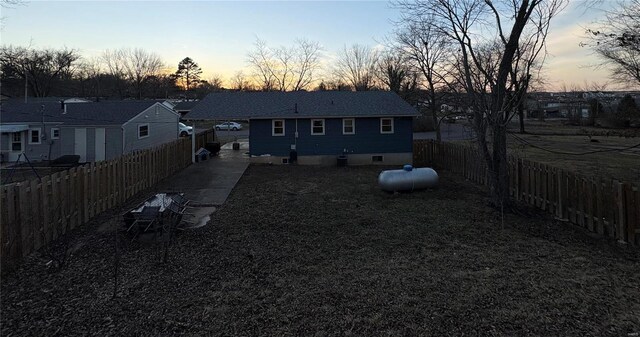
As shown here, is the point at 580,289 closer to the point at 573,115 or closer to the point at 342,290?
the point at 342,290

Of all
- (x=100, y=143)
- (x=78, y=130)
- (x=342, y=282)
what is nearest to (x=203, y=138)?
(x=100, y=143)

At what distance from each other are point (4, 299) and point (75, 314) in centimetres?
109

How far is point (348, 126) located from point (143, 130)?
12876mm

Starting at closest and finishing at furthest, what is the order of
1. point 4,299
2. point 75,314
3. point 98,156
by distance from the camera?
1. point 75,314
2. point 4,299
3. point 98,156

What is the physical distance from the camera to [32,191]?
232 inches

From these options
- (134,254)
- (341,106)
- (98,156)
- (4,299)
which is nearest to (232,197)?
(134,254)

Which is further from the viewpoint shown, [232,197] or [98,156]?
[98,156]

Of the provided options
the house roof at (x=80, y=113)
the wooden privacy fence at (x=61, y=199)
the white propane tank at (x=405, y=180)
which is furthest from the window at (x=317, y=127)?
the house roof at (x=80, y=113)

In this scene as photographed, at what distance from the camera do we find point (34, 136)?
2205 cm

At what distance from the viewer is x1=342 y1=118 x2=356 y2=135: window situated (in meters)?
19.1

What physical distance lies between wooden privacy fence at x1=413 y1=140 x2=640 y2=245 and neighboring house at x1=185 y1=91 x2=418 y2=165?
872 centimetres

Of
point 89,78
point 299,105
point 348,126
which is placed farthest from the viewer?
point 89,78

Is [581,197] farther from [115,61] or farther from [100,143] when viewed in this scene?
[115,61]

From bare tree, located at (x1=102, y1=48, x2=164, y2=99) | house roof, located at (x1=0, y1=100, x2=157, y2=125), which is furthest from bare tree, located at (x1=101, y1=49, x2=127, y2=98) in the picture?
house roof, located at (x1=0, y1=100, x2=157, y2=125)
